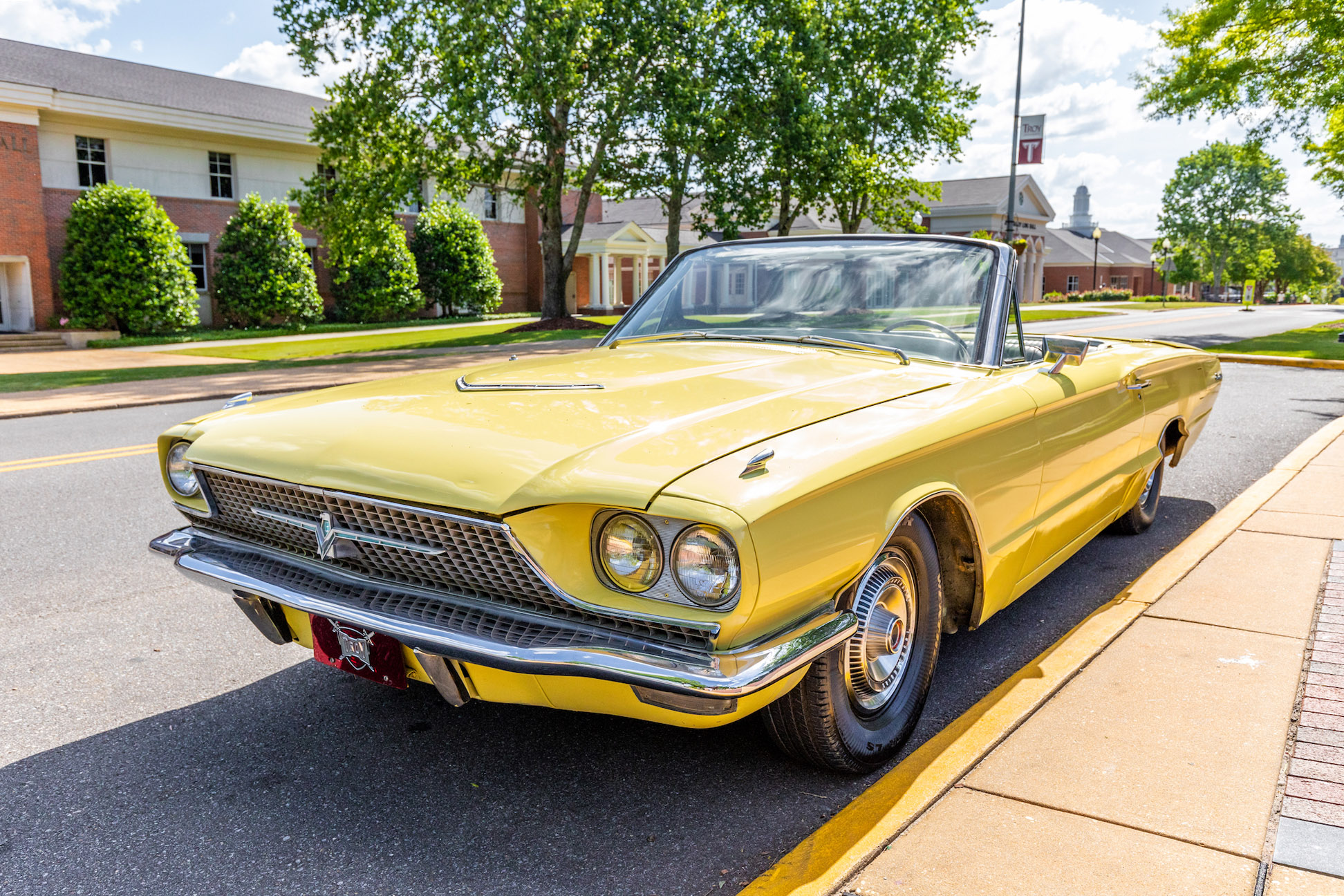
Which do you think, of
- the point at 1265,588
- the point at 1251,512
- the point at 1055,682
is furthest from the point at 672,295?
the point at 1251,512

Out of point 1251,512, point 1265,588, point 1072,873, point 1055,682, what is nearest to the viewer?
point 1072,873

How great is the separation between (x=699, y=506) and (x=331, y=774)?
1507 millimetres

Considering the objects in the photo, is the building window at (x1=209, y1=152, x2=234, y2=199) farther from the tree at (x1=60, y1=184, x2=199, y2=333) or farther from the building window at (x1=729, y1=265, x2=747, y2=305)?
the building window at (x1=729, y1=265, x2=747, y2=305)

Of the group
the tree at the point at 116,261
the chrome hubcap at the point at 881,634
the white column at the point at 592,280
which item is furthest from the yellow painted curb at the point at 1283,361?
the white column at the point at 592,280

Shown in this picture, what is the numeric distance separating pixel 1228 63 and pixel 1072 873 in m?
27.4

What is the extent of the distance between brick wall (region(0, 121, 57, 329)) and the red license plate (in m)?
26.8

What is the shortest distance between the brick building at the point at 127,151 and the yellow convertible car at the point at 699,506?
21.8 m

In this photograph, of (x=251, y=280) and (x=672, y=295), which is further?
(x=251, y=280)

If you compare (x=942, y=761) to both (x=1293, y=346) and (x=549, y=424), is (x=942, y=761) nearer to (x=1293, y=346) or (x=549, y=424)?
(x=549, y=424)

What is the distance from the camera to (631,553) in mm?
2268

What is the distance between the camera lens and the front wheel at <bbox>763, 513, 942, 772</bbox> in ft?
8.63

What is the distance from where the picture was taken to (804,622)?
7.77 feet

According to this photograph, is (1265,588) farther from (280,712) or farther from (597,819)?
(280,712)

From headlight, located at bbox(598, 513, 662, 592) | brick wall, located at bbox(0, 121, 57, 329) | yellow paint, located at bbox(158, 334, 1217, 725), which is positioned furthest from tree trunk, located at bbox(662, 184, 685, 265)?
headlight, located at bbox(598, 513, 662, 592)
